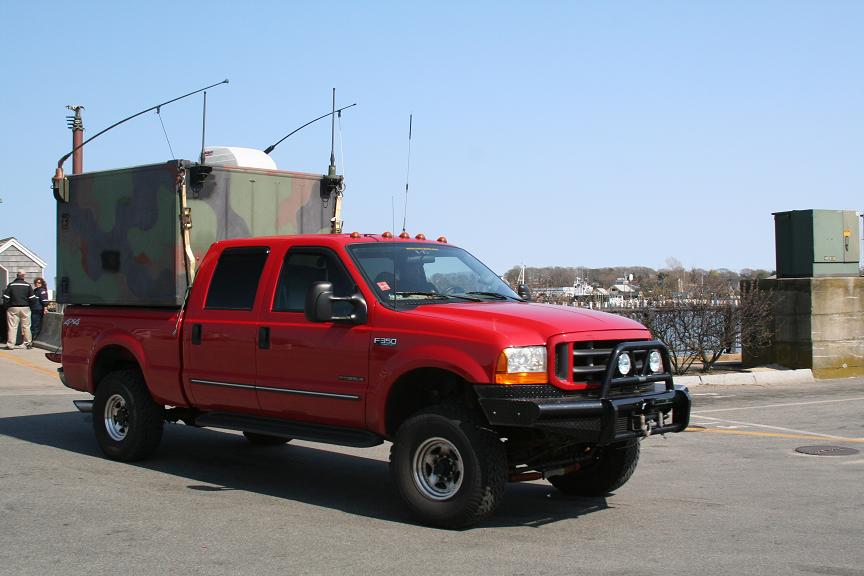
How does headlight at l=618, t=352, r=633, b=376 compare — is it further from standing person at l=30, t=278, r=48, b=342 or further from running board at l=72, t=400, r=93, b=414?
standing person at l=30, t=278, r=48, b=342

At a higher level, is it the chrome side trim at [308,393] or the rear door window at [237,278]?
the rear door window at [237,278]

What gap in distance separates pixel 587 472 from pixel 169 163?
4728mm

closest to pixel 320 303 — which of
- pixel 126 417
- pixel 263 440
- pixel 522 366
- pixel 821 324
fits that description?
pixel 522 366

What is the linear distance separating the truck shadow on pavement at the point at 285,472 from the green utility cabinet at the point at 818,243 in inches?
470

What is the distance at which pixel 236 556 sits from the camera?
19.5 ft

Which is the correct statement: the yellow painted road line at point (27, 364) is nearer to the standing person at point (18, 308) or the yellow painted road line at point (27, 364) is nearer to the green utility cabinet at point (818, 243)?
the standing person at point (18, 308)

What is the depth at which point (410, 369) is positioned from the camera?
6.93 metres

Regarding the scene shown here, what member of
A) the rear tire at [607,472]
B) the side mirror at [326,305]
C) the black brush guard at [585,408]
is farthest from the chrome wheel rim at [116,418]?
the black brush guard at [585,408]

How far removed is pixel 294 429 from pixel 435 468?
1.44 meters

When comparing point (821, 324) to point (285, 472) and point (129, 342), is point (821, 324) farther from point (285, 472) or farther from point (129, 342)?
point (129, 342)

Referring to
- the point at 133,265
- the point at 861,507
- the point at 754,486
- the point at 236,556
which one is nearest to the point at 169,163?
the point at 133,265

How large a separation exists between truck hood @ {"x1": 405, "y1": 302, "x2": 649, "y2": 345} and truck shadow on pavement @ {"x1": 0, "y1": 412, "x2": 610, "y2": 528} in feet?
4.72

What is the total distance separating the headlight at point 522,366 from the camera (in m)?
6.46

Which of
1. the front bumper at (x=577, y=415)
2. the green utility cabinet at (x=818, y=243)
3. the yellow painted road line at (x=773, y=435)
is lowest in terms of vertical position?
the yellow painted road line at (x=773, y=435)
